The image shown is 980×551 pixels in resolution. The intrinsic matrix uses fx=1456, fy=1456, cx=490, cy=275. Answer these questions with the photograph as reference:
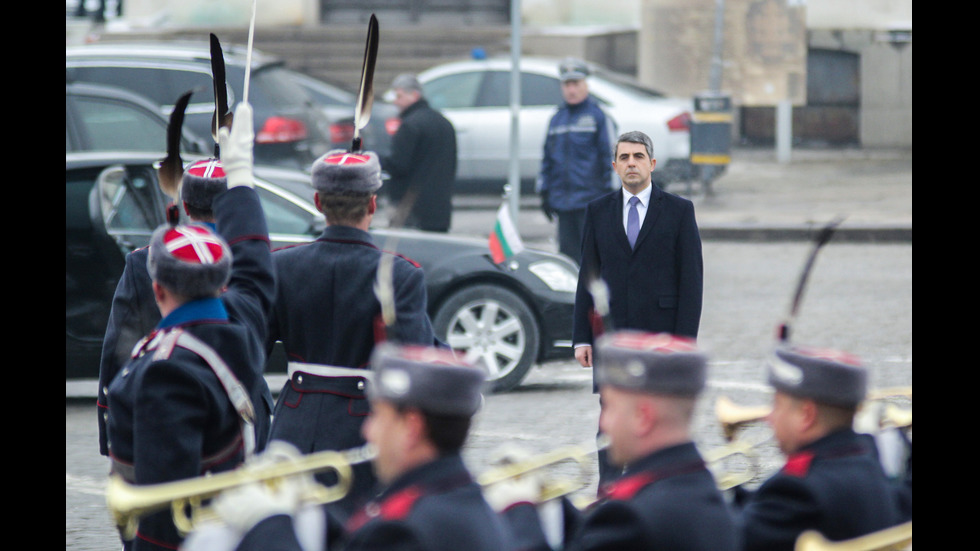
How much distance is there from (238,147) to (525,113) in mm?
13392

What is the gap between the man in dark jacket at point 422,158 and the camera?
39.9ft

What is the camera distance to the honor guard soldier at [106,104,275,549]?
373 centimetres

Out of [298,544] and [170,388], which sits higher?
[170,388]

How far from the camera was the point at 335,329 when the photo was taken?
15.4 ft

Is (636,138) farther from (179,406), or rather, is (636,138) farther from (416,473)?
(416,473)

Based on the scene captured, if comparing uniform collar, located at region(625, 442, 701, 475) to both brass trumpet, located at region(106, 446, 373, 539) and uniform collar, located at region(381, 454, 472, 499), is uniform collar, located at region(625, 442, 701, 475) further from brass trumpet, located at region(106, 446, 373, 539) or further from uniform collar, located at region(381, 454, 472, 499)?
brass trumpet, located at region(106, 446, 373, 539)

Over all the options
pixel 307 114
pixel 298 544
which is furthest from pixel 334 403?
pixel 307 114

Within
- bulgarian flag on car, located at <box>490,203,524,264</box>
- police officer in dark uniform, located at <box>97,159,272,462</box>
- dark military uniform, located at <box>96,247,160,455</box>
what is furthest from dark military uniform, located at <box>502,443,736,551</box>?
bulgarian flag on car, located at <box>490,203,524,264</box>

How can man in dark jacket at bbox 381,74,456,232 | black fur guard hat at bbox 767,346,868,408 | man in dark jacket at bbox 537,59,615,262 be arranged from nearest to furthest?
black fur guard hat at bbox 767,346,868,408, man in dark jacket at bbox 537,59,615,262, man in dark jacket at bbox 381,74,456,232

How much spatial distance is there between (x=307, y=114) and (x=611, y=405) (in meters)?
12.3

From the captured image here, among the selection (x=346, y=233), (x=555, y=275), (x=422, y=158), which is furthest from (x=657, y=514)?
(x=422, y=158)
